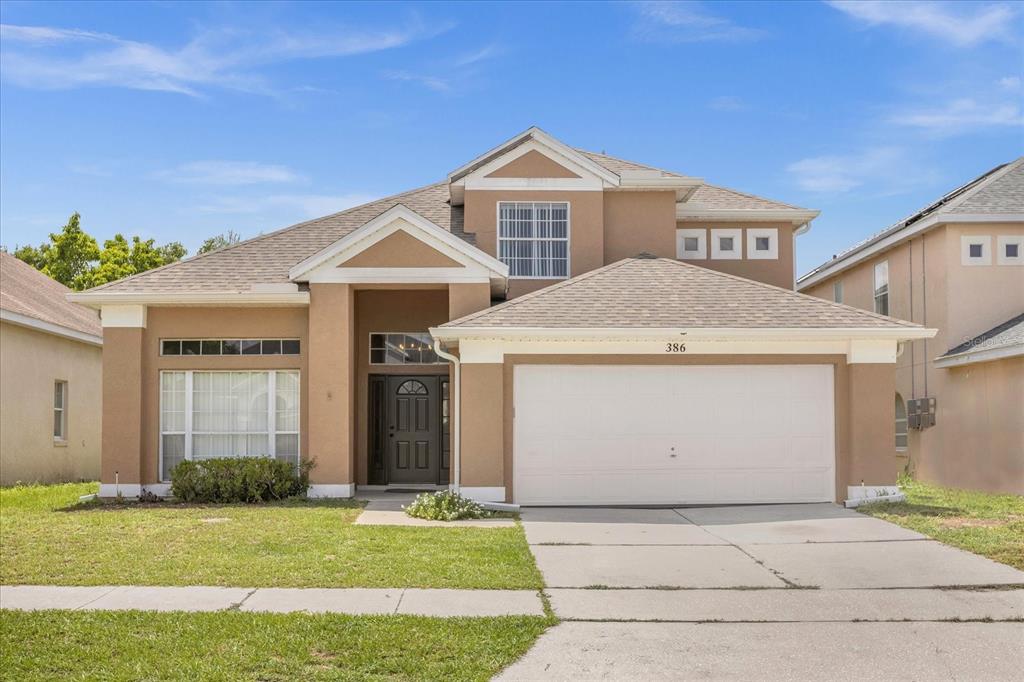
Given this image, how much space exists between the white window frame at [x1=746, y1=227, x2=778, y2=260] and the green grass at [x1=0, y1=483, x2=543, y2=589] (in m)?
10.1

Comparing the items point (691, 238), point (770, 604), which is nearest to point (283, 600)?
point (770, 604)

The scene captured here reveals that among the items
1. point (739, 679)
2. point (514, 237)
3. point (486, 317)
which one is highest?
point (514, 237)

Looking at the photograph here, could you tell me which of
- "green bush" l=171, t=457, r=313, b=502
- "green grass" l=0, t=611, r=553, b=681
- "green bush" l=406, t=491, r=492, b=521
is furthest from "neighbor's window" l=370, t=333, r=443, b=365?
"green grass" l=0, t=611, r=553, b=681

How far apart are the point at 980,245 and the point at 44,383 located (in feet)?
69.4

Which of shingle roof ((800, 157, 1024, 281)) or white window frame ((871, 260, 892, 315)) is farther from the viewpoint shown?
white window frame ((871, 260, 892, 315))

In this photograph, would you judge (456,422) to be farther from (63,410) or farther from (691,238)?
(63,410)

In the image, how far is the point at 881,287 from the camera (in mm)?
24281

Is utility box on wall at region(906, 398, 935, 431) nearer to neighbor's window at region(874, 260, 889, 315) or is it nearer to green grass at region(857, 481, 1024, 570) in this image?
neighbor's window at region(874, 260, 889, 315)

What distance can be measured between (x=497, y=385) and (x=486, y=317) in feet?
3.60

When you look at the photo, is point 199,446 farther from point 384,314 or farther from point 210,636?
point 210,636

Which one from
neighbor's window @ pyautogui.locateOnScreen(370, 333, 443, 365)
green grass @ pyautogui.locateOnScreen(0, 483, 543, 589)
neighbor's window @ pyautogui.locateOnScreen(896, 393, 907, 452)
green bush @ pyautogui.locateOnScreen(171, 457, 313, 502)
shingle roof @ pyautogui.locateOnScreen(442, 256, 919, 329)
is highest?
shingle roof @ pyautogui.locateOnScreen(442, 256, 919, 329)

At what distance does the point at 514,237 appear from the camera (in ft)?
63.7

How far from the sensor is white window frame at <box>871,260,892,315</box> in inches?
939

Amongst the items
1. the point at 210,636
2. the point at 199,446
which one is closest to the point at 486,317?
the point at 199,446
